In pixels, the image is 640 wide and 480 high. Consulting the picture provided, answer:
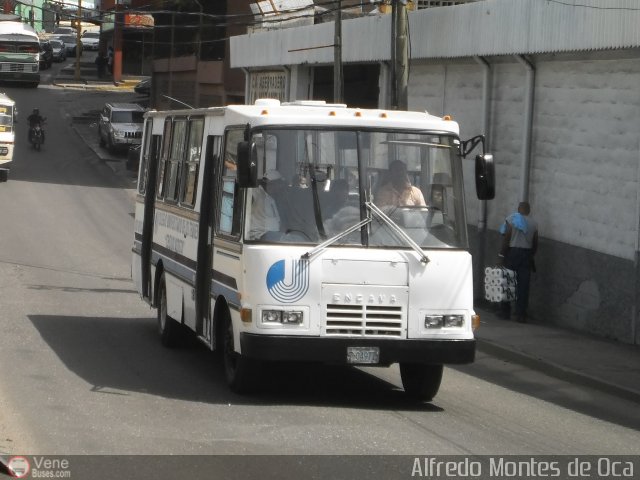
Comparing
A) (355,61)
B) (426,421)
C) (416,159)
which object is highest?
(355,61)

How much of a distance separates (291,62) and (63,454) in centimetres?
2241

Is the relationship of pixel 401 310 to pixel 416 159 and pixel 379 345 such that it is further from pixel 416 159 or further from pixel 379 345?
pixel 416 159

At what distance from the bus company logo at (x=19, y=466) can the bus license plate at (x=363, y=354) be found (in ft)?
10.7

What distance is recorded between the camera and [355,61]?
26.0 meters

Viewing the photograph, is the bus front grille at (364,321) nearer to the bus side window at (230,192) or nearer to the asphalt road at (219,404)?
the asphalt road at (219,404)

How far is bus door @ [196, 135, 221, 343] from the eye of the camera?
12.5m

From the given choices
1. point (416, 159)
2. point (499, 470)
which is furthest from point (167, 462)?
point (416, 159)

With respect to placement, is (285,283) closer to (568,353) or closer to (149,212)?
(149,212)

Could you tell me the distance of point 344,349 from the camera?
10820 mm

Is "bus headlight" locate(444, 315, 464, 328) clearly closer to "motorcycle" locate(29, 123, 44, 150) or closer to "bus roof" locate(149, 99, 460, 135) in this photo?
"bus roof" locate(149, 99, 460, 135)

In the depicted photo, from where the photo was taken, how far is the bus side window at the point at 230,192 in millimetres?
11281

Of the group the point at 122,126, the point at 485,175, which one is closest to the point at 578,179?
the point at 485,175

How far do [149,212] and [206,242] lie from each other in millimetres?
3551

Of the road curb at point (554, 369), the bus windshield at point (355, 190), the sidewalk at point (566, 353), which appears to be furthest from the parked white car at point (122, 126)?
the bus windshield at point (355, 190)
